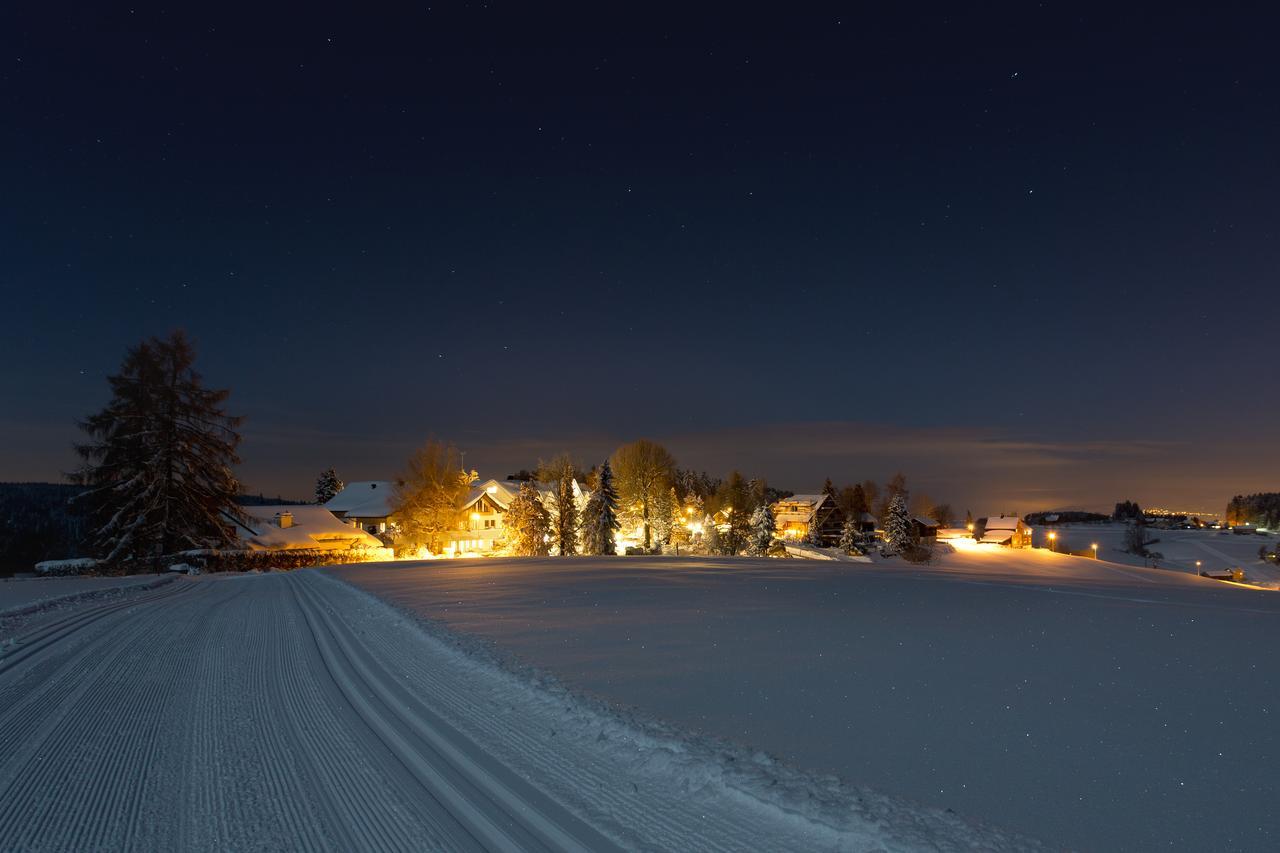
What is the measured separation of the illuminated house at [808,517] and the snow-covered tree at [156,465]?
61.8m

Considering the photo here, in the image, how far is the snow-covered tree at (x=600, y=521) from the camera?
52.5 m

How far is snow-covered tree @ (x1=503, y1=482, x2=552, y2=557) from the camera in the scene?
48.5 metres

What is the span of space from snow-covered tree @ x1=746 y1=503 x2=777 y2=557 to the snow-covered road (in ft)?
179

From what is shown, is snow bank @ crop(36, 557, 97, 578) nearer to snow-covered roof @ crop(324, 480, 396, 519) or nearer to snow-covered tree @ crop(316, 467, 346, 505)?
snow-covered roof @ crop(324, 480, 396, 519)

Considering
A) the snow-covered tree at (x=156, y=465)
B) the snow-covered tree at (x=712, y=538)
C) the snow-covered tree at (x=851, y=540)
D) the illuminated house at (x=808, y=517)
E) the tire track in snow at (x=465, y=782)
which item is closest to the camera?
the tire track in snow at (x=465, y=782)

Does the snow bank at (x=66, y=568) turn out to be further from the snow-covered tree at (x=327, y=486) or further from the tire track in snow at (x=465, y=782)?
the snow-covered tree at (x=327, y=486)

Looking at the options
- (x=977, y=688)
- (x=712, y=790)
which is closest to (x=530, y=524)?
(x=977, y=688)

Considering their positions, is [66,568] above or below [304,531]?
below

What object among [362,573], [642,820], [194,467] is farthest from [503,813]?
[194,467]

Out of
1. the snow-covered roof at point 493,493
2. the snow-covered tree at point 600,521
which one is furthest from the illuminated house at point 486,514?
the snow-covered tree at point 600,521

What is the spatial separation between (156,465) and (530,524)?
921 inches

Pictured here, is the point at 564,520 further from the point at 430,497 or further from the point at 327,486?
the point at 327,486

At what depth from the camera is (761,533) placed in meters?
61.3

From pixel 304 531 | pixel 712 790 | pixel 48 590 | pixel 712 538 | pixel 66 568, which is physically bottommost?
pixel 712 538
